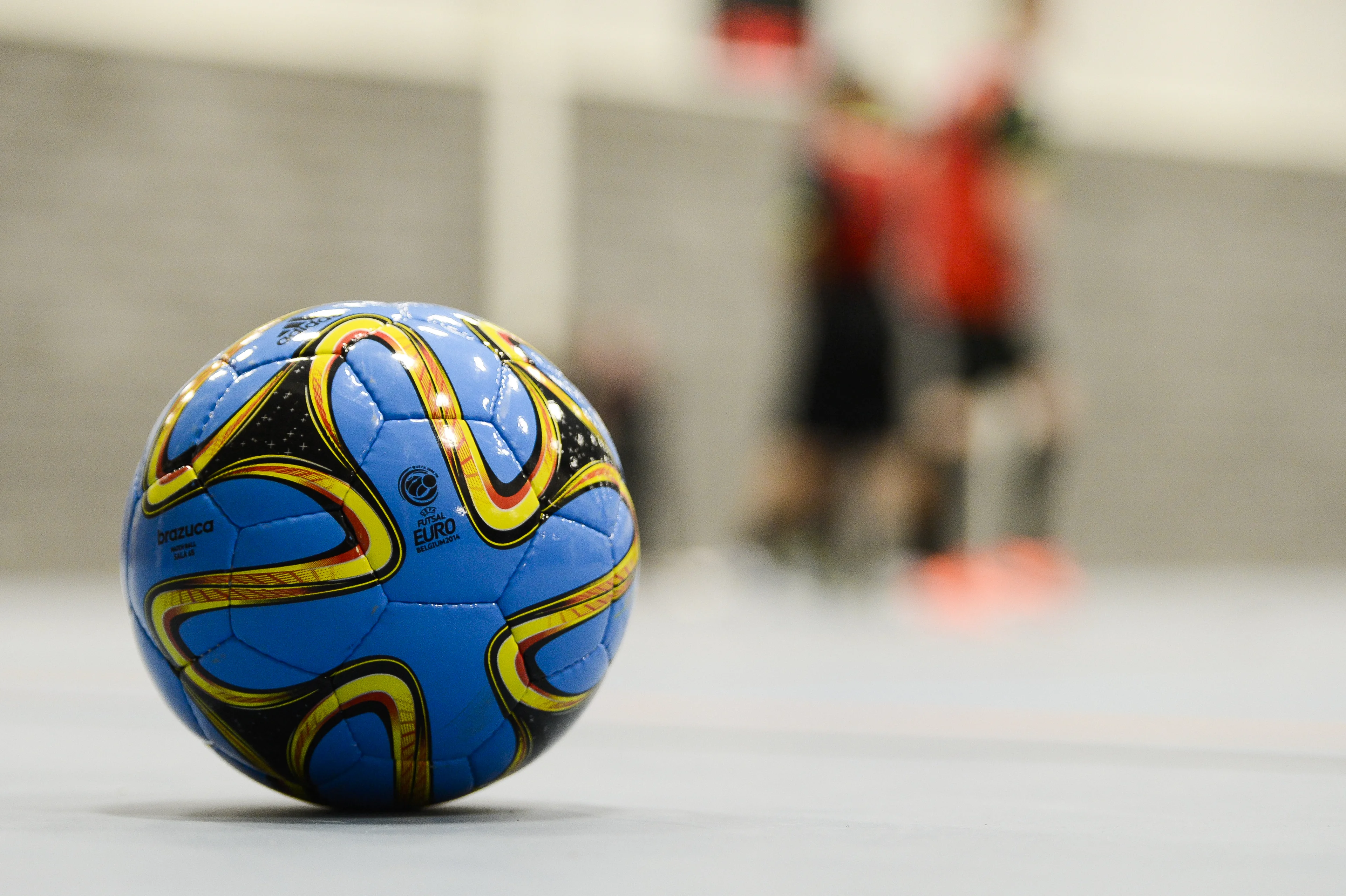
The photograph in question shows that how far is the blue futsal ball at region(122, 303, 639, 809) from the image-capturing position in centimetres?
204

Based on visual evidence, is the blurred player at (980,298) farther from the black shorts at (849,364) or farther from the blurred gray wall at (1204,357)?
the blurred gray wall at (1204,357)

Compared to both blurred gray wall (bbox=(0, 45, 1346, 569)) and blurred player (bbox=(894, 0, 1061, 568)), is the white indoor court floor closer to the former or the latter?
blurred player (bbox=(894, 0, 1061, 568))

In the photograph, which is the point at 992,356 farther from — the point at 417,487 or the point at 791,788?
the point at 417,487

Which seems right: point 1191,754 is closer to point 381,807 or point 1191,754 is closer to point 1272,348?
point 381,807

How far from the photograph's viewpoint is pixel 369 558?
203cm

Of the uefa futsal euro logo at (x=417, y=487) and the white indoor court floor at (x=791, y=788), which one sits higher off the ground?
the uefa futsal euro logo at (x=417, y=487)

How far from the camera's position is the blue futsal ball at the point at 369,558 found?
6.70ft

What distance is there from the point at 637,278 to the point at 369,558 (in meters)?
10.9

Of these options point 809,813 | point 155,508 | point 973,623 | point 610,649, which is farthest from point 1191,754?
point 973,623

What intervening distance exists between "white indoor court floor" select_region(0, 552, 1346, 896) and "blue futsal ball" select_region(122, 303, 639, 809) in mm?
115

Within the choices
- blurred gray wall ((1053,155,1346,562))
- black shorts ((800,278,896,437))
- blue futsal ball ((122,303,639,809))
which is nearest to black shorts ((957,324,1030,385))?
black shorts ((800,278,896,437))

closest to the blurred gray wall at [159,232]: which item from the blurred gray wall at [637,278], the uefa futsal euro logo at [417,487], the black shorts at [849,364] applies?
the blurred gray wall at [637,278]

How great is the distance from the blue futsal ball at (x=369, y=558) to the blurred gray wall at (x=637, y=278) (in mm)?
5898

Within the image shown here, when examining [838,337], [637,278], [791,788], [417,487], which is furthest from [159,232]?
[417,487]
